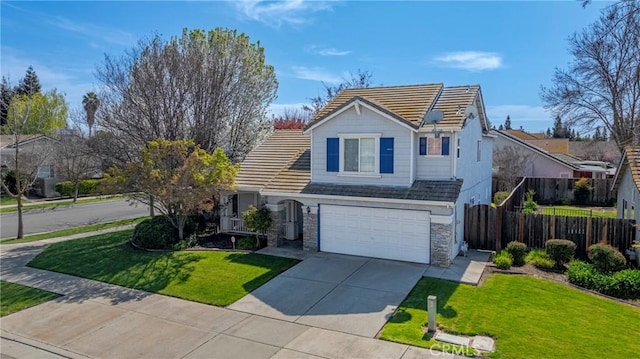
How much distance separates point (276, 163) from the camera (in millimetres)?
20062

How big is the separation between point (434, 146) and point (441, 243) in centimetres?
367

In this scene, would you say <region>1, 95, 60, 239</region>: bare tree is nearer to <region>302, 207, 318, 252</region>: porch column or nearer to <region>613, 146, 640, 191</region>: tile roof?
<region>302, 207, 318, 252</region>: porch column

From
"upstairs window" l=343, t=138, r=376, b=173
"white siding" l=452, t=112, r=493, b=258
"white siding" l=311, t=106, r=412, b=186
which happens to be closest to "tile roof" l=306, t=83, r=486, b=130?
"white siding" l=311, t=106, r=412, b=186

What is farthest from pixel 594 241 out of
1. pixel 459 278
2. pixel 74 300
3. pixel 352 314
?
pixel 74 300

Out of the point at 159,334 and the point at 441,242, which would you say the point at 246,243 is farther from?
the point at 441,242

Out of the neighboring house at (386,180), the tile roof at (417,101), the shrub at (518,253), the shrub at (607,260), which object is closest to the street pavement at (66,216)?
the neighboring house at (386,180)

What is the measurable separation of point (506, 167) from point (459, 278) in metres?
22.6

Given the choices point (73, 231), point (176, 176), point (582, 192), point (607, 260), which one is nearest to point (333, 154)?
point (176, 176)

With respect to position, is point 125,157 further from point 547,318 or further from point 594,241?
point 594,241

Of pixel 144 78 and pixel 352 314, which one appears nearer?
pixel 352 314

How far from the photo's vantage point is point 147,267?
613 inches

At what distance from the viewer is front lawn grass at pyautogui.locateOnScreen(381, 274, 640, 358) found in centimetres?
891

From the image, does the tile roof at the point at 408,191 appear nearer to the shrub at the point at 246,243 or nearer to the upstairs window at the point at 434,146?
the upstairs window at the point at 434,146

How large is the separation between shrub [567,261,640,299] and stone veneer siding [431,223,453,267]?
12.5 ft
